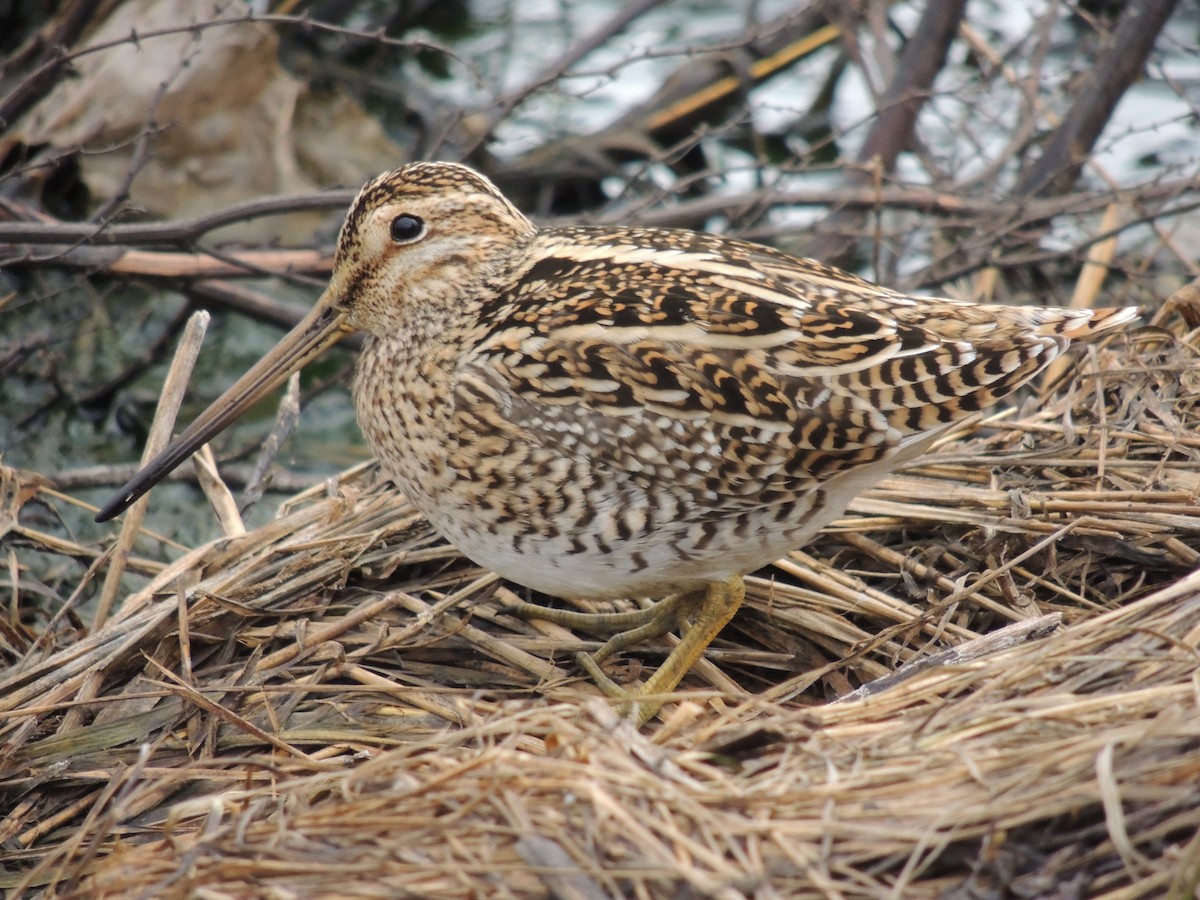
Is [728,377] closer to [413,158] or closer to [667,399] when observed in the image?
[667,399]

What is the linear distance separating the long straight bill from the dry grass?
0.30 m

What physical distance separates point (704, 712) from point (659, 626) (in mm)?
638

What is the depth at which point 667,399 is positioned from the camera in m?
3.16

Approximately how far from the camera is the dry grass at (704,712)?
245cm

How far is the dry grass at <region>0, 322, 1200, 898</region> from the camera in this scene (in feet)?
8.04

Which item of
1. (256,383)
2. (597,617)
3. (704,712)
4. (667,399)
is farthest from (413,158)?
(704,712)

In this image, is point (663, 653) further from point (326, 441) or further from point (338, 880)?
point (326, 441)

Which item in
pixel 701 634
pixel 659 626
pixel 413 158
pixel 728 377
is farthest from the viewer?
pixel 413 158

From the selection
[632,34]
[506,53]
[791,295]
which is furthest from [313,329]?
[632,34]

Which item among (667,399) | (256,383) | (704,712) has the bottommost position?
(704,712)

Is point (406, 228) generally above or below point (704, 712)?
above

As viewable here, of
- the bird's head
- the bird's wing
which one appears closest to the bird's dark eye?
the bird's head

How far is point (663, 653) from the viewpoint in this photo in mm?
3641

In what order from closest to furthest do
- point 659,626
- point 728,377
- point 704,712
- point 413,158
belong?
point 704,712 → point 728,377 → point 659,626 → point 413,158
